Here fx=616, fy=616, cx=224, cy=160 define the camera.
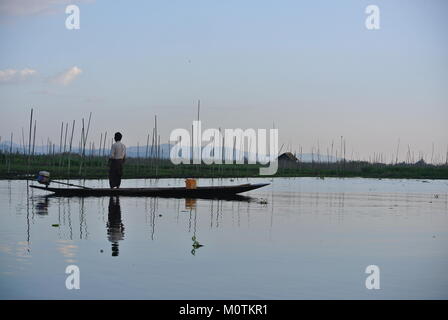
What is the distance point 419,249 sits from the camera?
37.3 feet

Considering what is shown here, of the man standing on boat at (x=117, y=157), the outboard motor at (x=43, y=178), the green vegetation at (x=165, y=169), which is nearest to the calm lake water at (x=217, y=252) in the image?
the man standing on boat at (x=117, y=157)

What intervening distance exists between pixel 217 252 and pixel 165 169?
4237 centimetres

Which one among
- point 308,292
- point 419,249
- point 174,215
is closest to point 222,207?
point 174,215

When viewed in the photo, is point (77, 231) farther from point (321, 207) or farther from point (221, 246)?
point (321, 207)

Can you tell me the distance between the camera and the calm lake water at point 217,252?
7.63 meters

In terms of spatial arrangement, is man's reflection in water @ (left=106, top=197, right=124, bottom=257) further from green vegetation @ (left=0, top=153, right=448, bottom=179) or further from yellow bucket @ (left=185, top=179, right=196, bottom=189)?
green vegetation @ (left=0, top=153, right=448, bottom=179)

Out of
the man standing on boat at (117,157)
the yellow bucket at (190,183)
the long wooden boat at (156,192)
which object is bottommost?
the long wooden boat at (156,192)

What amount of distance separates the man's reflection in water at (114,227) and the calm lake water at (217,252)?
0.02 m

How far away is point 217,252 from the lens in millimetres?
10320

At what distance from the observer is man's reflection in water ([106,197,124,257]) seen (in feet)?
35.6

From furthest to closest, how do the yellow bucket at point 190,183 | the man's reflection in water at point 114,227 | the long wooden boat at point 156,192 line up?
the yellow bucket at point 190,183, the long wooden boat at point 156,192, the man's reflection in water at point 114,227

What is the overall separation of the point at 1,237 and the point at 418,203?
54.1 ft

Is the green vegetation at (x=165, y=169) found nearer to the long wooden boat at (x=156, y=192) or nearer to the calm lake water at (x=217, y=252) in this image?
the long wooden boat at (x=156, y=192)
